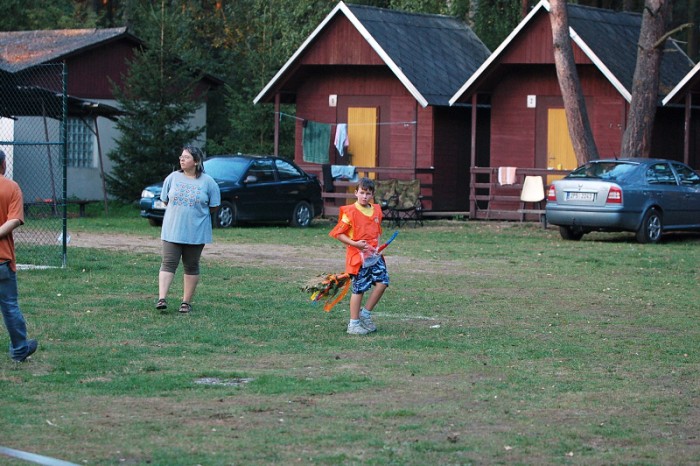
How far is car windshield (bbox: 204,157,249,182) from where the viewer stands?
84.0ft

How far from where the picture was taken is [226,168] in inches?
1016

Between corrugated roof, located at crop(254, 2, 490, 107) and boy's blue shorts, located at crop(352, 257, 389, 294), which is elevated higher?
corrugated roof, located at crop(254, 2, 490, 107)

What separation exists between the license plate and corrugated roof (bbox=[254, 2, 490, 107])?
7.65 m

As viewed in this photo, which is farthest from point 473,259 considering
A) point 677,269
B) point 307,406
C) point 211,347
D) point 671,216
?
point 307,406

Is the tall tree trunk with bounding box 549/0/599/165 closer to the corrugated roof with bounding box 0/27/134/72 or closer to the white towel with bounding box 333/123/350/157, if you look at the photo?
the white towel with bounding box 333/123/350/157

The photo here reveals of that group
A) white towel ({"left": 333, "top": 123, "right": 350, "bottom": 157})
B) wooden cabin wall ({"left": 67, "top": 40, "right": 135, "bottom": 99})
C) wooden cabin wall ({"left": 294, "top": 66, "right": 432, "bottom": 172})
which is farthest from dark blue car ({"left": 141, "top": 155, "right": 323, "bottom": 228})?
wooden cabin wall ({"left": 67, "top": 40, "right": 135, "bottom": 99})

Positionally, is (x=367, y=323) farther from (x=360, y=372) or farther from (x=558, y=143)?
(x=558, y=143)

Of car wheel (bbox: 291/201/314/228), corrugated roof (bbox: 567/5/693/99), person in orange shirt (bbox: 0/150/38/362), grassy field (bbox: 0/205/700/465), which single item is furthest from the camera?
corrugated roof (bbox: 567/5/693/99)

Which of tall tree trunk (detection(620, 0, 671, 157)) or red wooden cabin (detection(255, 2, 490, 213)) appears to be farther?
red wooden cabin (detection(255, 2, 490, 213))

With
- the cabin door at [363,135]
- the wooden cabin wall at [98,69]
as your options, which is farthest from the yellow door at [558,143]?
the wooden cabin wall at [98,69]

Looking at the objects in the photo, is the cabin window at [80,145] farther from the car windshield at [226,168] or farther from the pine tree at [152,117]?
the car windshield at [226,168]

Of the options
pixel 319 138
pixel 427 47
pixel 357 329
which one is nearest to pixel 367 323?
pixel 357 329

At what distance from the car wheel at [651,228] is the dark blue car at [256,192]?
7.42 m

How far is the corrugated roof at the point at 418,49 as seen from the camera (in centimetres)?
3039
